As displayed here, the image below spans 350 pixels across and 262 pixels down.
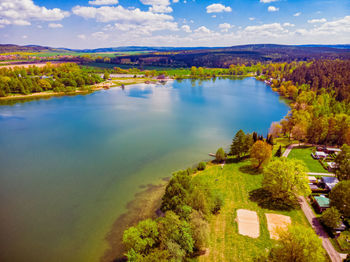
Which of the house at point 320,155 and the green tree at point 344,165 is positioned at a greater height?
the green tree at point 344,165

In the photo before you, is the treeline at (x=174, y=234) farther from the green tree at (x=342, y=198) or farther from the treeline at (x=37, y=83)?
the treeline at (x=37, y=83)

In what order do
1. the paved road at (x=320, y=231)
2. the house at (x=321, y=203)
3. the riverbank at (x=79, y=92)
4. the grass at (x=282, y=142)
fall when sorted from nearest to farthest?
the paved road at (x=320, y=231), the house at (x=321, y=203), the grass at (x=282, y=142), the riverbank at (x=79, y=92)

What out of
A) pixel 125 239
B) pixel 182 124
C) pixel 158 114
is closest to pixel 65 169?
pixel 125 239

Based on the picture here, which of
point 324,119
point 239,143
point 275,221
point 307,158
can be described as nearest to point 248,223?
point 275,221

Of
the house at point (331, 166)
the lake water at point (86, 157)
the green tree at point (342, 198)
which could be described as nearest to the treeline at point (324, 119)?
the lake water at point (86, 157)

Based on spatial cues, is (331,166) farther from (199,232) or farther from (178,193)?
(199,232)

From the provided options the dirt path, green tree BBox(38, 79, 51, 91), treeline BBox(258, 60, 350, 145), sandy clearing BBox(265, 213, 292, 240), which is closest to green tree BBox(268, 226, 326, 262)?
the dirt path
